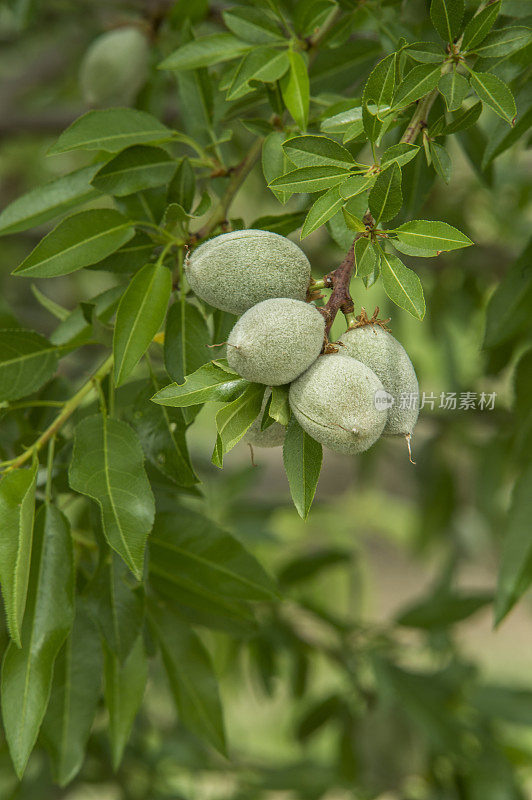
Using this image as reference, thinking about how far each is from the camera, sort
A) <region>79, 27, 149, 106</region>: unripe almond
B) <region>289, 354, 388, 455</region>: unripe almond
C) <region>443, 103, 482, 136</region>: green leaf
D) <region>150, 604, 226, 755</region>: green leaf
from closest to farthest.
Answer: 1. <region>289, 354, 388, 455</region>: unripe almond
2. <region>443, 103, 482, 136</region>: green leaf
3. <region>150, 604, 226, 755</region>: green leaf
4. <region>79, 27, 149, 106</region>: unripe almond

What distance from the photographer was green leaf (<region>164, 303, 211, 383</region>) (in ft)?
2.51

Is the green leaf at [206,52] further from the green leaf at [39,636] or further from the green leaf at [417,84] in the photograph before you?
the green leaf at [39,636]

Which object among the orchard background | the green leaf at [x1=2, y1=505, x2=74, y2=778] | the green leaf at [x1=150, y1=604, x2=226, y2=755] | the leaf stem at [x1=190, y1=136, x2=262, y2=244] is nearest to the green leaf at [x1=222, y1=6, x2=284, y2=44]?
the orchard background

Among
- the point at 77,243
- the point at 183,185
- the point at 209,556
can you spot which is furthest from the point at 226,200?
the point at 209,556

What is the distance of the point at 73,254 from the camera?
78cm

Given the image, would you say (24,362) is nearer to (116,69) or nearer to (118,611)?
(118,611)

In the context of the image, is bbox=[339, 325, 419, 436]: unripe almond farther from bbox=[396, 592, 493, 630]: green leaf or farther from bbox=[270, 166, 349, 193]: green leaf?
bbox=[396, 592, 493, 630]: green leaf

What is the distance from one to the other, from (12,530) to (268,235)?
323mm

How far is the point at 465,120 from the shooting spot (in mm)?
707

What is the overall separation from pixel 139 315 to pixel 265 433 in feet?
0.55

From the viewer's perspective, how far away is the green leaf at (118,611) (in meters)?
0.84

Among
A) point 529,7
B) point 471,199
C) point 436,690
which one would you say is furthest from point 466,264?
point 529,7

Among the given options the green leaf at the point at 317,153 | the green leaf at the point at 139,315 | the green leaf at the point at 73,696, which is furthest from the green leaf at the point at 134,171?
the green leaf at the point at 73,696

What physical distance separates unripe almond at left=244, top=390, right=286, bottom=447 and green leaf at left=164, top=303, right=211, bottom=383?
102 millimetres
